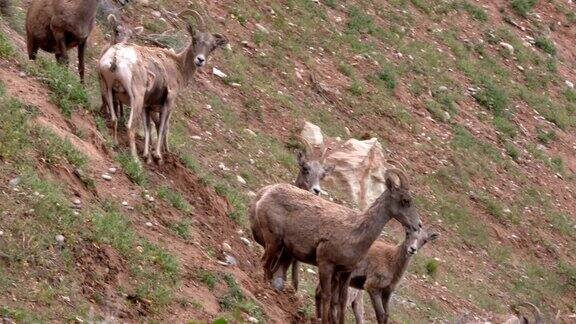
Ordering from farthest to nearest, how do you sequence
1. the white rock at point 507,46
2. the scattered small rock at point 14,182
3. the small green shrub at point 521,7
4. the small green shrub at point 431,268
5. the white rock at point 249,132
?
the small green shrub at point 521,7 → the white rock at point 507,46 → the white rock at point 249,132 → the small green shrub at point 431,268 → the scattered small rock at point 14,182

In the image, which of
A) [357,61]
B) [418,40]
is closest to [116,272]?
[357,61]

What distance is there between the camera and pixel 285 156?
58.3 feet

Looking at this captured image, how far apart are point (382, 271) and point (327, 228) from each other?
63.7 inches

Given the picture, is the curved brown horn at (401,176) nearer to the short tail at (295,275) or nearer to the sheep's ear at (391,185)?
the sheep's ear at (391,185)

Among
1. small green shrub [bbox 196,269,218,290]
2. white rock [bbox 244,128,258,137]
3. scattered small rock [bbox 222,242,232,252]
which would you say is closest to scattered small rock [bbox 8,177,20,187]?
small green shrub [bbox 196,269,218,290]

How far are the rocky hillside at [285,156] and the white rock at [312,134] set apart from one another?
23 cm

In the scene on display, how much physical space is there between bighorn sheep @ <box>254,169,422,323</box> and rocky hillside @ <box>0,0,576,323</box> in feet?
1.76

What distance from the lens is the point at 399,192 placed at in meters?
11.4

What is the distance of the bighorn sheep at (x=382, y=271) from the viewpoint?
492 inches

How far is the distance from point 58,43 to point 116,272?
160 inches

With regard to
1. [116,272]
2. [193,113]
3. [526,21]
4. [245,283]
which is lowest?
[526,21]

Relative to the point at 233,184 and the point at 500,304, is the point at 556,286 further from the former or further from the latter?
the point at 233,184

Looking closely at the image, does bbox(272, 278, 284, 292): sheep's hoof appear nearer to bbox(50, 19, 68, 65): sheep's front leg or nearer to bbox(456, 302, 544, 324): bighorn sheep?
bbox(50, 19, 68, 65): sheep's front leg

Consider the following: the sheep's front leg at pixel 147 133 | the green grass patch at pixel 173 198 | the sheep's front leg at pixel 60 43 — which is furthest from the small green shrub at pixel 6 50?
the green grass patch at pixel 173 198
